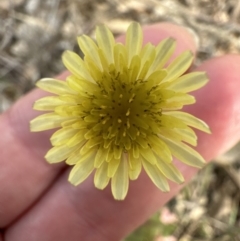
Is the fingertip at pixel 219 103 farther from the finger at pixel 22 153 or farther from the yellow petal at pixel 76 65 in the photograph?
the yellow petal at pixel 76 65

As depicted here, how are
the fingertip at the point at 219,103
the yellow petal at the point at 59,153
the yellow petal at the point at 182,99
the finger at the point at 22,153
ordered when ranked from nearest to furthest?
1. the yellow petal at the point at 182,99
2. the yellow petal at the point at 59,153
3. the fingertip at the point at 219,103
4. the finger at the point at 22,153

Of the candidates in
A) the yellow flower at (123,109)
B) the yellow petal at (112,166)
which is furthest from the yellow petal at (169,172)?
the yellow petal at (112,166)

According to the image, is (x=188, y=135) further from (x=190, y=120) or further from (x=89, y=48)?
(x=89, y=48)

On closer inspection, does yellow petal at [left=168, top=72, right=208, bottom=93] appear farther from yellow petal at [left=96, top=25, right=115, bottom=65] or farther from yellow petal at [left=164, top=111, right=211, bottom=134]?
yellow petal at [left=96, top=25, right=115, bottom=65]

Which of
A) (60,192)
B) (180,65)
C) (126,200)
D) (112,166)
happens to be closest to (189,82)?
(180,65)

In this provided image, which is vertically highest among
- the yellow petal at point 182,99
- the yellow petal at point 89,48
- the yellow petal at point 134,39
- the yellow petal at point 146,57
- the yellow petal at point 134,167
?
the yellow petal at point 89,48

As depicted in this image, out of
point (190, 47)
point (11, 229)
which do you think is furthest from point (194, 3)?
point (11, 229)

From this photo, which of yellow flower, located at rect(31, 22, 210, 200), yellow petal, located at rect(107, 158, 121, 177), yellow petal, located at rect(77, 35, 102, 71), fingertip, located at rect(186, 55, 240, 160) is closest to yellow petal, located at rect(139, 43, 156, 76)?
yellow flower, located at rect(31, 22, 210, 200)
